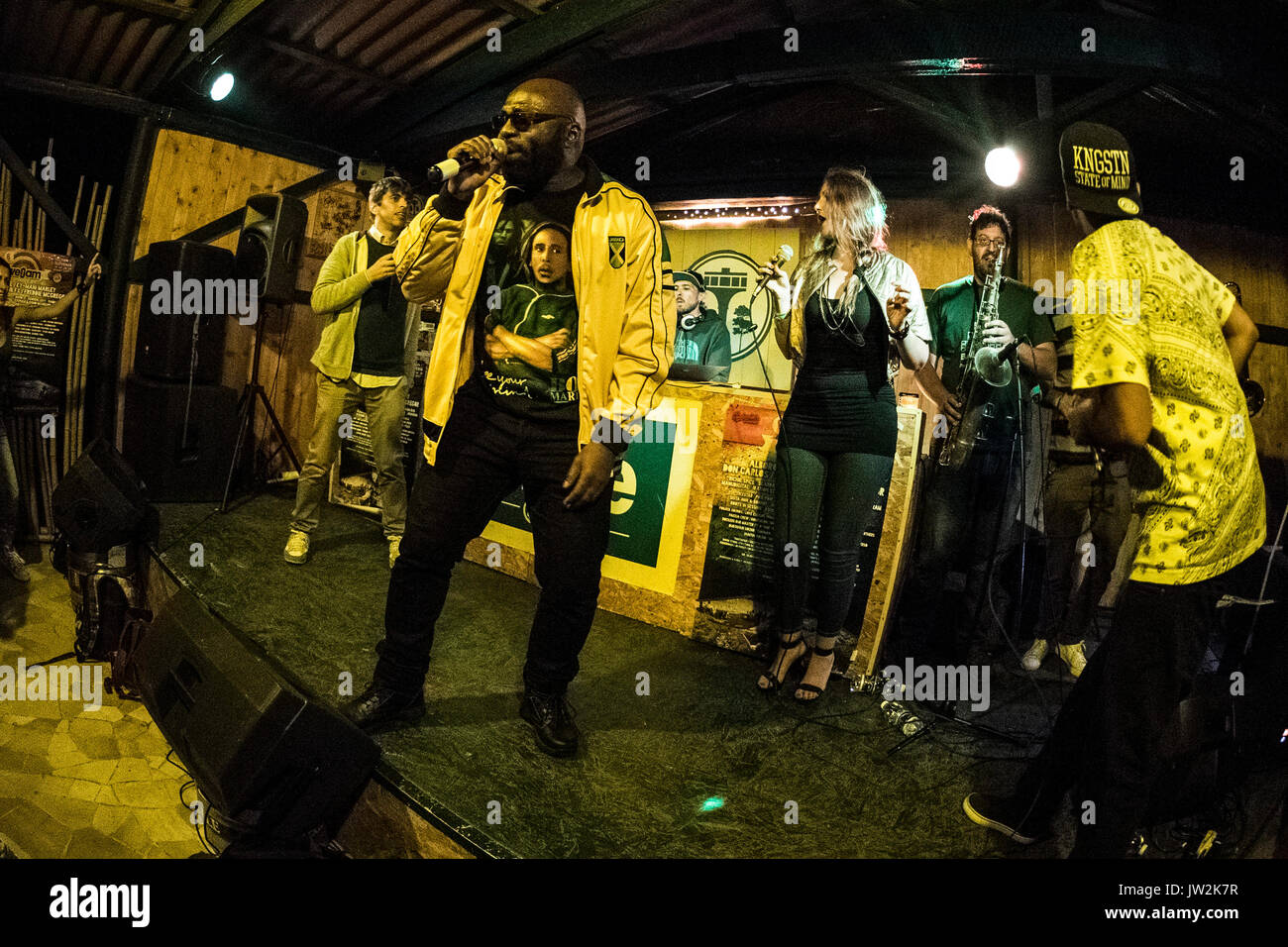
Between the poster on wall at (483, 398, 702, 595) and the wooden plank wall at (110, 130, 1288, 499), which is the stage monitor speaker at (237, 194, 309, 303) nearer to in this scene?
the wooden plank wall at (110, 130, 1288, 499)

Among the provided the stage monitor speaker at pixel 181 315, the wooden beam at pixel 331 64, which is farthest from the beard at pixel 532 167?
the stage monitor speaker at pixel 181 315

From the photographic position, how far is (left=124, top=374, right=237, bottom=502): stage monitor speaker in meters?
5.59

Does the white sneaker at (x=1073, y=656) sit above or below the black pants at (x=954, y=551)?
below

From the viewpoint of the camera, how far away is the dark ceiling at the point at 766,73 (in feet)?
12.8

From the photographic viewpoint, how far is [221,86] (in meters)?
5.83

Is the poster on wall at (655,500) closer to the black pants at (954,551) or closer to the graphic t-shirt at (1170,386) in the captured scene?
the black pants at (954,551)

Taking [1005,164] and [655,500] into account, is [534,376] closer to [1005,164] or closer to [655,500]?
[655,500]

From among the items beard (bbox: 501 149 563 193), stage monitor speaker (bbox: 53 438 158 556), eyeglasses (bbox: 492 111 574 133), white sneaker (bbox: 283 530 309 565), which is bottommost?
white sneaker (bbox: 283 530 309 565)

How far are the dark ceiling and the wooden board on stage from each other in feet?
7.06

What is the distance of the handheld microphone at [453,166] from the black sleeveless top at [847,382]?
159cm

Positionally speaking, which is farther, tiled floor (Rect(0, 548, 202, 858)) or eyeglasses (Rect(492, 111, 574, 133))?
tiled floor (Rect(0, 548, 202, 858))

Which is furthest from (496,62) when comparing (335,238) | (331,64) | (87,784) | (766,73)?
(87,784)

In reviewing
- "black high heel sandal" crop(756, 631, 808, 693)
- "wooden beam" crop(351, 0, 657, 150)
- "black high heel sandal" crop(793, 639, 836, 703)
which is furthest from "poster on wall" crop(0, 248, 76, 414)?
"black high heel sandal" crop(793, 639, 836, 703)
